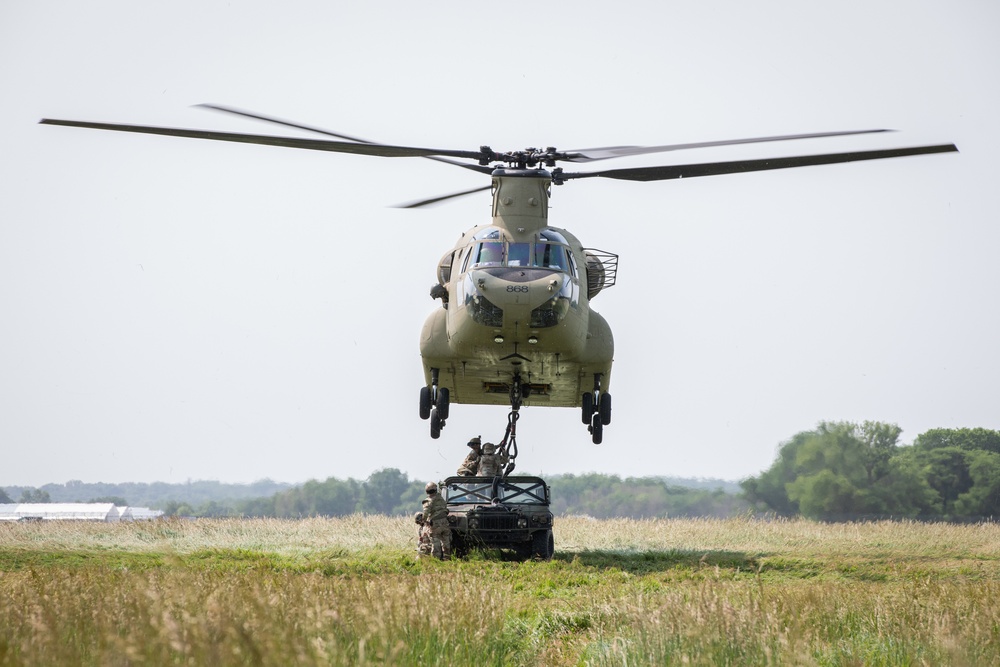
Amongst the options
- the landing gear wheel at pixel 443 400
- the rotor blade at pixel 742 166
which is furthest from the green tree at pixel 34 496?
the rotor blade at pixel 742 166

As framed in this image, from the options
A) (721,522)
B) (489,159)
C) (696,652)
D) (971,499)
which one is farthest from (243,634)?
(971,499)

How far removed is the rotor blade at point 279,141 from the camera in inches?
518

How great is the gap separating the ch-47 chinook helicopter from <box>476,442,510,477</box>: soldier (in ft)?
4.68

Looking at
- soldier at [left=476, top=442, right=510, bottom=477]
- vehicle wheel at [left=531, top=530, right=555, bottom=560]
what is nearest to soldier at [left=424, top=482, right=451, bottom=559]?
vehicle wheel at [left=531, top=530, right=555, bottom=560]

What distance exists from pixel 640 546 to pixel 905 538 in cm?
663

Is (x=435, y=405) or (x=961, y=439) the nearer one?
(x=435, y=405)

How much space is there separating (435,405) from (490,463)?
111 inches

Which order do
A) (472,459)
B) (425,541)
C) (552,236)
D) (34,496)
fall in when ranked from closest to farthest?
(425,541), (552,236), (472,459), (34,496)

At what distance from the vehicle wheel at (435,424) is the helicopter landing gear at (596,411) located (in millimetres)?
2887

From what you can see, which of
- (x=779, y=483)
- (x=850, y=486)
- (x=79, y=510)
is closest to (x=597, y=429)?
(x=850, y=486)

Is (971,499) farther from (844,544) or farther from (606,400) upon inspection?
(606,400)

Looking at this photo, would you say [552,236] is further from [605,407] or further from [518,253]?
[605,407]

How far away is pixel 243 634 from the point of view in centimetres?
442

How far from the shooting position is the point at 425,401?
19391 millimetres
